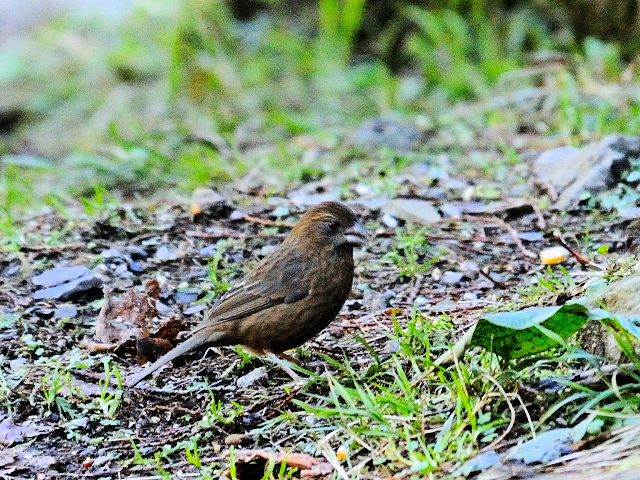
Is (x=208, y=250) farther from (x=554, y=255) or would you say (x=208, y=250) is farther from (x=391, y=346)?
(x=554, y=255)

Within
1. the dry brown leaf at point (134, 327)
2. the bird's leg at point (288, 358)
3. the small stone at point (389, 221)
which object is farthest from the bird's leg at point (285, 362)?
the small stone at point (389, 221)

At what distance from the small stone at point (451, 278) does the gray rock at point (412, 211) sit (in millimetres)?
718

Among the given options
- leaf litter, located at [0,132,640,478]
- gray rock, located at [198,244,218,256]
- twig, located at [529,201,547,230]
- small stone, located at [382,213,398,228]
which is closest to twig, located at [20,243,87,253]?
leaf litter, located at [0,132,640,478]

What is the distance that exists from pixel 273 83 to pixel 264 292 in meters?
5.72

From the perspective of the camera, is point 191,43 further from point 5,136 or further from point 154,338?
point 154,338

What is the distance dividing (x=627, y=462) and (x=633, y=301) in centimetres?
72

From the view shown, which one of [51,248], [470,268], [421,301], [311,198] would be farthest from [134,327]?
[311,198]

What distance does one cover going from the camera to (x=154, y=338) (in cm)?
466

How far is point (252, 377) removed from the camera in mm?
4398

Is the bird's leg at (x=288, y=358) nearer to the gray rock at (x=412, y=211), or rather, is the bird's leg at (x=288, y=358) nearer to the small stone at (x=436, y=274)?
the small stone at (x=436, y=274)

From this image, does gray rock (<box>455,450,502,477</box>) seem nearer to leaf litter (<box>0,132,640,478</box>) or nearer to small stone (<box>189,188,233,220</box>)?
leaf litter (<box>0,132,640,478</box>)

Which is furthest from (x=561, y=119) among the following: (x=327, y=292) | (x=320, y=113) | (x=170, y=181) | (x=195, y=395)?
(x=195, y=395)

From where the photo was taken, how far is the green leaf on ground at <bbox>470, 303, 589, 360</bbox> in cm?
316

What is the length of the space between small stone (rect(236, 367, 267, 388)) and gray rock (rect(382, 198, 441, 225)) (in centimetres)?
193
